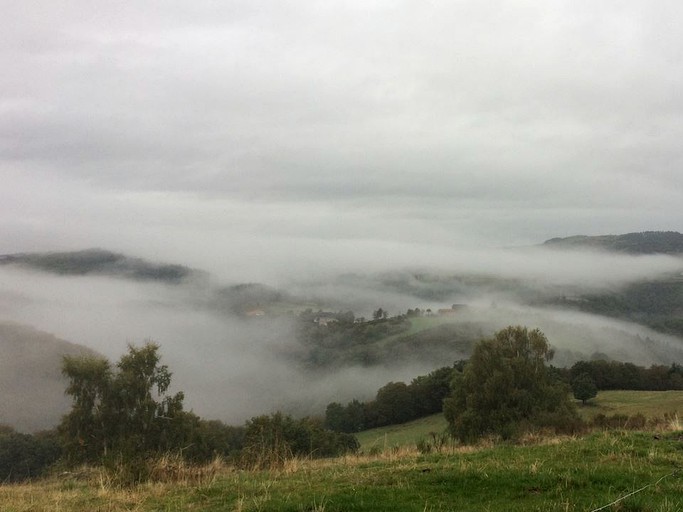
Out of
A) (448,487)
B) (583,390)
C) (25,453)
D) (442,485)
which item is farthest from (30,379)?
(448,487)

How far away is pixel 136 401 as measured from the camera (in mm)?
40875

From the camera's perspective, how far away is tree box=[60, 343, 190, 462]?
39188mm

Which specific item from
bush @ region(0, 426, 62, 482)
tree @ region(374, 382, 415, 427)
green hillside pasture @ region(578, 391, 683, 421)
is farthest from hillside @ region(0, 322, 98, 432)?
green hillside pasture @ region(578, 391, 683, 421)

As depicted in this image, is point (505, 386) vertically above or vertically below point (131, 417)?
below

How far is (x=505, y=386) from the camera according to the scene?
1583 inches

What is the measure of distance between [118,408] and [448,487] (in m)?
38.7

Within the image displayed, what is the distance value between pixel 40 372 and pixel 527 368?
155625 mm

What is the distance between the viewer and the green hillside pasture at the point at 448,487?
24.1 feet

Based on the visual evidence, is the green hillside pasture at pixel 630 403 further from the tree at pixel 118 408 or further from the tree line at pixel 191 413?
the tree at pixel 118 408

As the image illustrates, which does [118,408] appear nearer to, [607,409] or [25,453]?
[25,453]

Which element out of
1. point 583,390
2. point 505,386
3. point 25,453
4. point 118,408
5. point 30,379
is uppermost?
point 30,379

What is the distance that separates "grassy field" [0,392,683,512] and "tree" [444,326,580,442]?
27.1m

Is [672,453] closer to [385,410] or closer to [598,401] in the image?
[598,401]

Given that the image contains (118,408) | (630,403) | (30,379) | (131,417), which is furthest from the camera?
(30,379)
